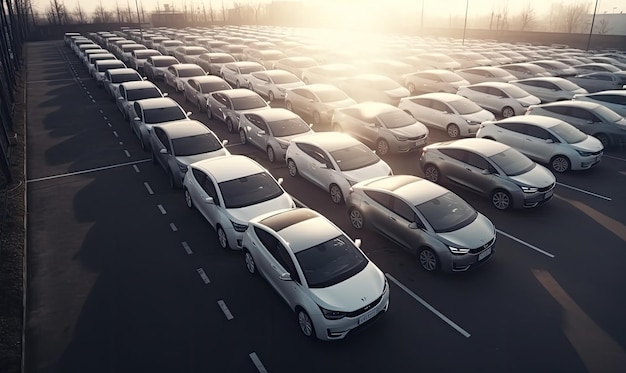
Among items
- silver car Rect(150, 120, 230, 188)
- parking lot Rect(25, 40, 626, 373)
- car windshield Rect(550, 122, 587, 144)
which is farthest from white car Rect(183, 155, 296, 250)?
car windshield Rect(550, 122, 587, 144)

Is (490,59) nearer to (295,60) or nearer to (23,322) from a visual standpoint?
(295,60)

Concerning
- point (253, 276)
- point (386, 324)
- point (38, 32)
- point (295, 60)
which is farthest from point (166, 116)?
point (38, 32)

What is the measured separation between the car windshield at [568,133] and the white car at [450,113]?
3213mm

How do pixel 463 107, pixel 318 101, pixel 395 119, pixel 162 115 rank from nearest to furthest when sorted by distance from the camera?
1. pixel 395 119
2. pixel 162 115
3. pixel 463 107
4. pixel 318 101

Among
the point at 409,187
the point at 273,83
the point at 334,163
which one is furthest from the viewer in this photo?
the point at 273,83

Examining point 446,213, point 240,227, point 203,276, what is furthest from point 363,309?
point 203,276

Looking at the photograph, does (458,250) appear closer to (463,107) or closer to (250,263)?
(250,263)

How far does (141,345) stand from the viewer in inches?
289

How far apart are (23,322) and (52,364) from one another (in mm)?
1439

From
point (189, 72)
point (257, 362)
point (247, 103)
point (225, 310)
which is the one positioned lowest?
point (257, 362)

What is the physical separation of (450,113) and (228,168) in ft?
36.7

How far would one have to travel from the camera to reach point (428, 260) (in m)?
9.25

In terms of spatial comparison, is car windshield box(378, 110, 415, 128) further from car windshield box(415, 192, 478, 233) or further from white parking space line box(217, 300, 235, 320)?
white parking space line box(217, 300, 235, 320)

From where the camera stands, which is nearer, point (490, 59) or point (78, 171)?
point (78, 171)
